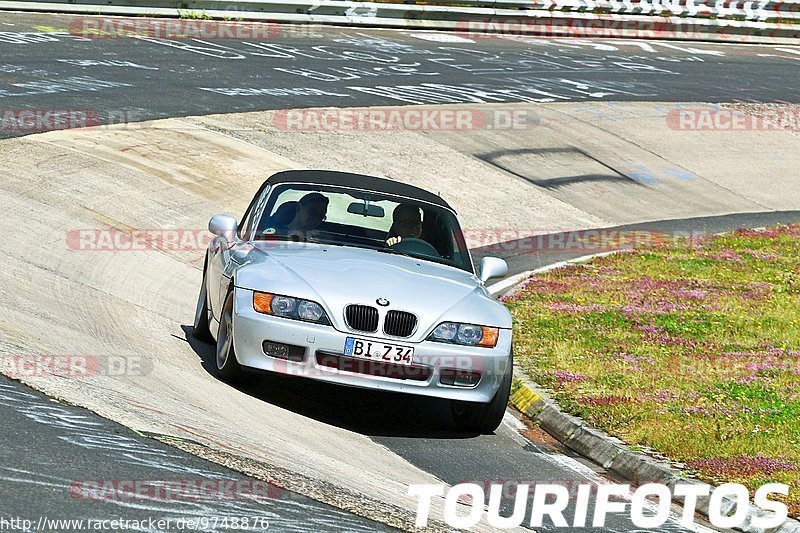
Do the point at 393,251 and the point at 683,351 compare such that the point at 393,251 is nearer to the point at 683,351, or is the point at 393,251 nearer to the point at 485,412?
the point at 485,412

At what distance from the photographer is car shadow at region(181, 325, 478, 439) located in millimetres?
8817

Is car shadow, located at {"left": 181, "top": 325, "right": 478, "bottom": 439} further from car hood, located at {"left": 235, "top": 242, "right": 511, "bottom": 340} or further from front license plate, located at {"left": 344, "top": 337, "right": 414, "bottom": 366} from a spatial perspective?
car hood, located at {"left": 235, "top": 242, "right": 511, "bottom": 340}

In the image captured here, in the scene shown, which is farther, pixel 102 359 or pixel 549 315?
pixel 549 315

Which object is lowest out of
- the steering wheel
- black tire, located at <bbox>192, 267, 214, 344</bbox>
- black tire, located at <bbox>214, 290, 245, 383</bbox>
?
black tire, located at <bbox>192, 267, 214, 344</bbox>

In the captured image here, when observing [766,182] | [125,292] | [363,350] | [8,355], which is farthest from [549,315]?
[766,182]

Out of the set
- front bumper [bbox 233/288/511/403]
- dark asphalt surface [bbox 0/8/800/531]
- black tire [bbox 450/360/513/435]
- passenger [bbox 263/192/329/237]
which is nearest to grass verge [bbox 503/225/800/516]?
black tire [bbox 450/360/513/435]

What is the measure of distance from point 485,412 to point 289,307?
1.55 m

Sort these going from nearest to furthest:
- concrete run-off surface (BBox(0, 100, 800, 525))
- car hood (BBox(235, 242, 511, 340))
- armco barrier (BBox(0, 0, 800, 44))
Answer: concrete run-off surface (BBox(0, 100, 800, 525)) → car hood (BBox(235, 242, 511, 340)) → armco barrier (BBox(0, 0, 800, 44))

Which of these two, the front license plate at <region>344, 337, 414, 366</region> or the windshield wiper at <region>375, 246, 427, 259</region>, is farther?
the windshield wiper at <region>375, 246, 427, 259</region>

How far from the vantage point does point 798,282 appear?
15.7m

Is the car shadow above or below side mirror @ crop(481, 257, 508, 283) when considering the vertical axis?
below

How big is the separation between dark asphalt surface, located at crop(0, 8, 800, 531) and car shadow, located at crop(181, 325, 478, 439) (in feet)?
0.07

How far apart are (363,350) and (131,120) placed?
37.0 ft

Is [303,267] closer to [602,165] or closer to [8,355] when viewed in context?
[8,355]
